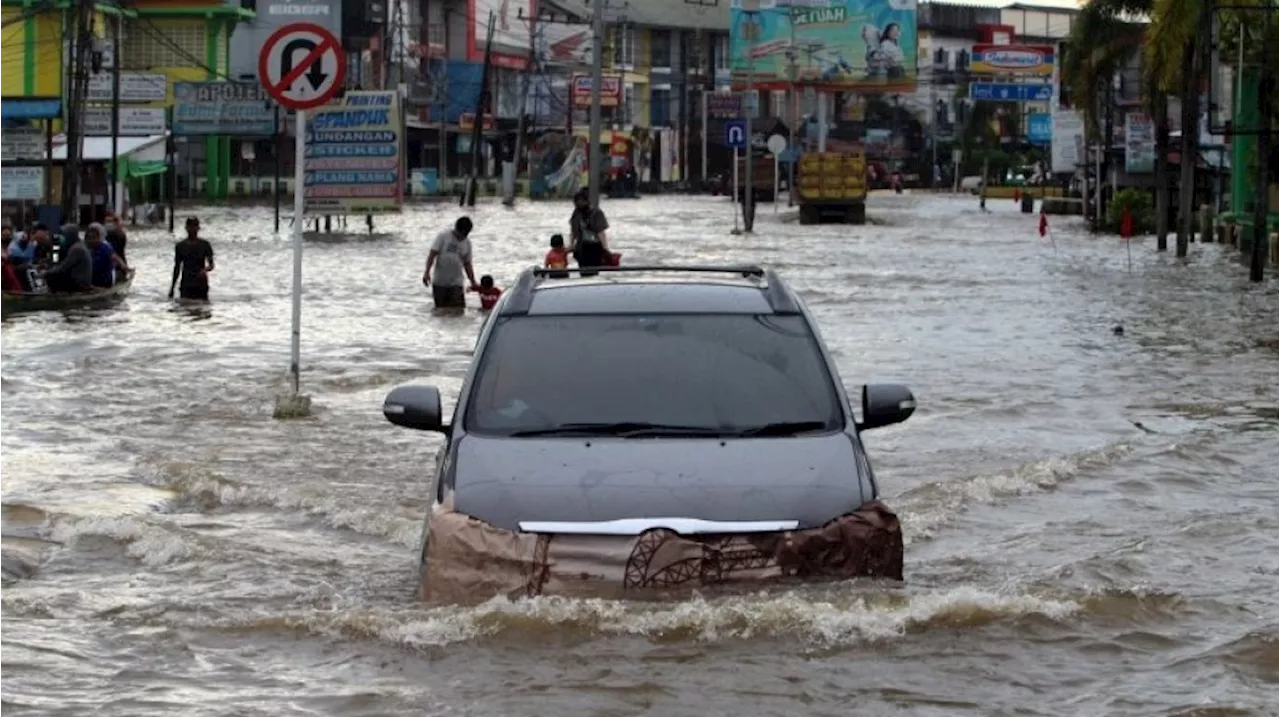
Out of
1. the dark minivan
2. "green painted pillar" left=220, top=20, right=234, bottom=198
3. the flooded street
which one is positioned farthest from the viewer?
"green painted pillar" left=220, top=20, right=234, bottom=198

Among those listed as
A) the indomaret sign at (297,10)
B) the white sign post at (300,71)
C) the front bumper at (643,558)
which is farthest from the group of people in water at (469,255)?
the indomaret sign at (297,10)

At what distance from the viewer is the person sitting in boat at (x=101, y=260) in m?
30.3

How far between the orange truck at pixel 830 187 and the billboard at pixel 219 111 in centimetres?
1504

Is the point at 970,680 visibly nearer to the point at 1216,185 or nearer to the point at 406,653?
the point at 406,653

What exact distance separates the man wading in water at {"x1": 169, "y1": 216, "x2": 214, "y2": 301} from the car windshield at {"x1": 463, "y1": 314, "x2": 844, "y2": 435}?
21.1m

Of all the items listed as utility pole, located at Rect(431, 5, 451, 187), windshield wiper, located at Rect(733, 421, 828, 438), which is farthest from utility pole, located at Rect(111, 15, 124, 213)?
utility pole, located at Rect(431, 5, 451, 187)

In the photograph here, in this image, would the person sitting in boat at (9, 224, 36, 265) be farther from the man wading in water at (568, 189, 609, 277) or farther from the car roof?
the car roof

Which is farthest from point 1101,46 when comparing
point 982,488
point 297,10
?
point 297,10

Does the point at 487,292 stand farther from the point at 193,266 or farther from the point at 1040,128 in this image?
the point at 1040,128

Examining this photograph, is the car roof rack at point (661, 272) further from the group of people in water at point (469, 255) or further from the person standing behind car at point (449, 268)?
the person standing behind car at point (449, 268)

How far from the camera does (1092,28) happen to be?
175 ft

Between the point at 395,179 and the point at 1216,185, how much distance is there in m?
20.2

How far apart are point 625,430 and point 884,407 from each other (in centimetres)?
113

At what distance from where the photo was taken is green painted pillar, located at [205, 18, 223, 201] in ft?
275
